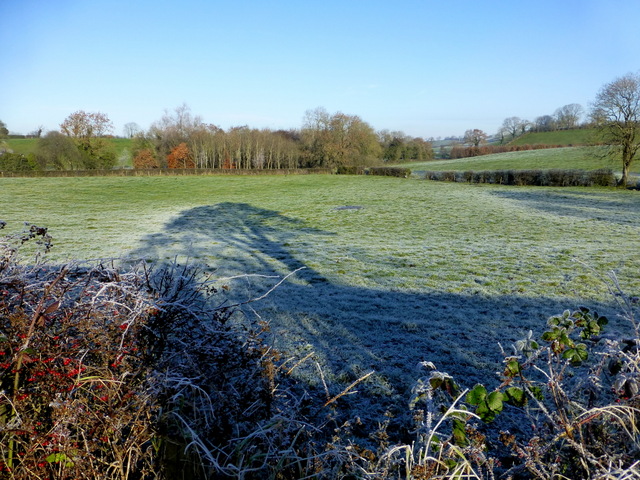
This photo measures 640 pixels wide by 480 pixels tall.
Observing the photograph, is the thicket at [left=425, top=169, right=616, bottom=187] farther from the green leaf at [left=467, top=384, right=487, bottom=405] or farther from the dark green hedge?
the green leaf at [left=467, top=384, right=487, bottom=405]

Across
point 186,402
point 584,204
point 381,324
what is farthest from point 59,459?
point 584,204

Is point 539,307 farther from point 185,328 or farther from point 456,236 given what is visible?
point 456,236

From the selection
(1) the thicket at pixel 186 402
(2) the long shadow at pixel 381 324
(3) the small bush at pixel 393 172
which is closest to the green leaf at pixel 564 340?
(1) the thicket at pixel 186 402

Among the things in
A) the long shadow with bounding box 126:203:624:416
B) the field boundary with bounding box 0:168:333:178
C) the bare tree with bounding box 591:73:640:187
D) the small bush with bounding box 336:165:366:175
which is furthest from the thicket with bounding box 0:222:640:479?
the small bush with bounding box 336:165:366:175

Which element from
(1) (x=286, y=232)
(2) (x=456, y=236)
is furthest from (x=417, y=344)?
(1) (x=286, y=232)

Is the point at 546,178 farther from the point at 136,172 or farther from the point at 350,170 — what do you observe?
the point at 136,172

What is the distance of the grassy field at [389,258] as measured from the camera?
5.07 metres

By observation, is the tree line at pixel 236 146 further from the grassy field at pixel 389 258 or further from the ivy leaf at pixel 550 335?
the ivy leaf at pixel 550 335

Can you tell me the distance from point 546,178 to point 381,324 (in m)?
28.9

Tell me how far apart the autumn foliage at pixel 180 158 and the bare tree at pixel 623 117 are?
5247 cm

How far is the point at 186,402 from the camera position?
2.14m

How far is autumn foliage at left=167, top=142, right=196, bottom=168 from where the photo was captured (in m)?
61.9

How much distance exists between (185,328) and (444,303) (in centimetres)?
515

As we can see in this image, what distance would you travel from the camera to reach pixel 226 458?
2.05m
